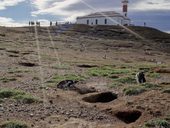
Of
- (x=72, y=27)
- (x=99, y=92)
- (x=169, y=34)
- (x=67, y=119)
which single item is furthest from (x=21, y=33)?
(x=67, y=119)

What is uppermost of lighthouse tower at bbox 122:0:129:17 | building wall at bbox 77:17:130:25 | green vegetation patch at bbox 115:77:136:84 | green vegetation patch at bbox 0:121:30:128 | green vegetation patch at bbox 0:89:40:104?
lighthouse tower at bbox 122:0:129:17

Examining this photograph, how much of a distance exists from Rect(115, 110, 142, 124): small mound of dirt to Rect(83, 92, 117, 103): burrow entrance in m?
3.68

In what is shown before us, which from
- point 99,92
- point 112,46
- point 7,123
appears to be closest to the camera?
point 7,123

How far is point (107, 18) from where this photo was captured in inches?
5207

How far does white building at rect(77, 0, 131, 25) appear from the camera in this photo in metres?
129

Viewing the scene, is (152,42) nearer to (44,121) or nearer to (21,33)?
(21,33)

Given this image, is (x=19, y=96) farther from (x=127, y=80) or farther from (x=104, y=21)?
(x=104, y=21)

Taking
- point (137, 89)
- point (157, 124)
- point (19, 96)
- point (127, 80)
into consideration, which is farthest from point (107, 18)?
point (157, 124)

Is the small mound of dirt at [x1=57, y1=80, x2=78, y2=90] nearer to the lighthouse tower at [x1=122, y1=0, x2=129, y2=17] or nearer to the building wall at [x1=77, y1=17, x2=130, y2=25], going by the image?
the building wall at [x1=77, y1=17, x2=130, y2=25]

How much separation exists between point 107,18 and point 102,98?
110 meters

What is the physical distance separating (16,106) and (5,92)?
281 centimetres

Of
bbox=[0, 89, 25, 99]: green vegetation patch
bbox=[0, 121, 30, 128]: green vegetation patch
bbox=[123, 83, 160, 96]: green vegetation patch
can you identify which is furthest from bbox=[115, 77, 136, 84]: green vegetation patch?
bbox=[0, 121, 30, 128]: green vegetation patch

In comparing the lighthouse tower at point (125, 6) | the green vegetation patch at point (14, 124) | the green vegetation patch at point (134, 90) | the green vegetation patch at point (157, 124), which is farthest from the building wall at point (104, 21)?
the green vegetation patch at point (14, 124)

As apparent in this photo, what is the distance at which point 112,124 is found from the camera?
1812 cm
